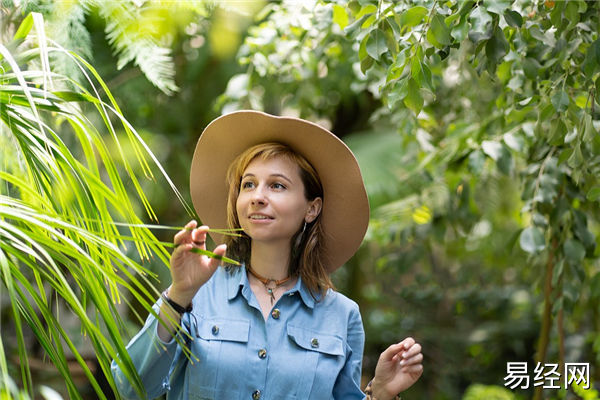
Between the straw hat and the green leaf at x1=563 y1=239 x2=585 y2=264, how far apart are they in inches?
24.4

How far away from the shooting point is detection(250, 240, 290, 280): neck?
1268mm

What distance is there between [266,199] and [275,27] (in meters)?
1.05

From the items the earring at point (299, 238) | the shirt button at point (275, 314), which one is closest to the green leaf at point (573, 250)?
the earring at point (299, 238)

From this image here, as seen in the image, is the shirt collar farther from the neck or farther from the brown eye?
the brown eye

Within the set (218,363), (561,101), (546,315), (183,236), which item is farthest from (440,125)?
(183,236)

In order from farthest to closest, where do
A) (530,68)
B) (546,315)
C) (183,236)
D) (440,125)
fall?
(440,125), (546,315), (530,68), (183,236)

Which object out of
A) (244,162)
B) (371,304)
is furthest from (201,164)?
(371,304)

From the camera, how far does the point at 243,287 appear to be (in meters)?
1.23

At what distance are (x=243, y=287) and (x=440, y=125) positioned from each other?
5.00ft

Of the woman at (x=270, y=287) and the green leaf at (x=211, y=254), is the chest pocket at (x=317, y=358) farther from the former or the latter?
the green leaf at (x=211, y=254)

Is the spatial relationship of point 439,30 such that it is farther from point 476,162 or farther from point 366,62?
point 476,162

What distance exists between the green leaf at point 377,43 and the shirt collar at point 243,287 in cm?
43

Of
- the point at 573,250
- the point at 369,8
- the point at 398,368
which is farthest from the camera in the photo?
the point at 573,250

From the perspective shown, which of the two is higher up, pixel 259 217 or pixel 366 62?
pixel 366 62
